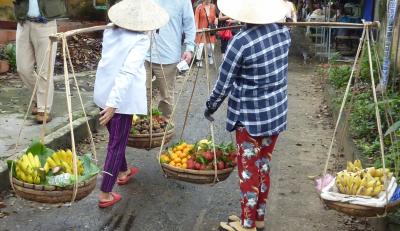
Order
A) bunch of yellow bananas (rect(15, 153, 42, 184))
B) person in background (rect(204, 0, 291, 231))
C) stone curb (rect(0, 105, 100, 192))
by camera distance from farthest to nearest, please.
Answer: stone curb (rect(0, 105, 100, 192)), person in background (rect(204, 0, 291, 231)), bunch of yellow bananas (rect(15, 153, 42, 184))

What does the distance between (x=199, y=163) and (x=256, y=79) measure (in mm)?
985

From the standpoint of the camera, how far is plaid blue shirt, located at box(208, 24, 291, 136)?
3799 mm

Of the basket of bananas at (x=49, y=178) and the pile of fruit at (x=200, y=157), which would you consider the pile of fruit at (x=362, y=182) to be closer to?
the pile of fruit at (x=200, y=157)

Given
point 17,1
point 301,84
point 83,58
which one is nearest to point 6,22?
point 83,58

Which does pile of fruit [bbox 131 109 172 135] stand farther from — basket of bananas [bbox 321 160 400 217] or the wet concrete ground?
basket of bananas [bbox 321 160 400 217]

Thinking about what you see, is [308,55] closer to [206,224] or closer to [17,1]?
[17,1]

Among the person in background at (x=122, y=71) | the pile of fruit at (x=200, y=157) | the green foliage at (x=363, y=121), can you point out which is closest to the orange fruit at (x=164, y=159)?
the pile of fruit at (x=200, y=157)

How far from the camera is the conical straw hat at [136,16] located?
4309 mm

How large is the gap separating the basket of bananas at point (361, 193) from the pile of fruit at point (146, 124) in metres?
1.95

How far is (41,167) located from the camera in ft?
12.6

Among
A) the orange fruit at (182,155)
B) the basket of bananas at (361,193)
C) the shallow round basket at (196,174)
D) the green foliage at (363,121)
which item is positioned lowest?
the green foliage at (363,121)

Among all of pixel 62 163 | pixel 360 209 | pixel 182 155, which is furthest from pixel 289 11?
pixel 62 163

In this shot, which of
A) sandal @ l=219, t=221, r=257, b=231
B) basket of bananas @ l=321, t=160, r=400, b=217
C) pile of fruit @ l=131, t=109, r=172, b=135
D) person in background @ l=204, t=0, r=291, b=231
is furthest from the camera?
pile of fruit @ l=131, t=109, r=172, b=135

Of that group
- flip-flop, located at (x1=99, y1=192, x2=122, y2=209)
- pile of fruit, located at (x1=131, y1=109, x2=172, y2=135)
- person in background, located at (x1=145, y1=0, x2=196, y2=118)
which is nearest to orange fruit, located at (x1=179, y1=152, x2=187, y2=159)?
pile of fruit, located at (x1=131, y1=109, x2=172, y2=135)
